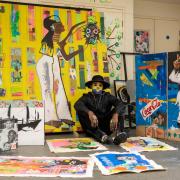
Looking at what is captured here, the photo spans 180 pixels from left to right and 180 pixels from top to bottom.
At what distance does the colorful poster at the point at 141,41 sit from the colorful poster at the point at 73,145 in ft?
5.08

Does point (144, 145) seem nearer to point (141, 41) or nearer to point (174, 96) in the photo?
point (174, 96)

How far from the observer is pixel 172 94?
2406mm

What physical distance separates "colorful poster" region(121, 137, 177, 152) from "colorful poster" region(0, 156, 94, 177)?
0.46 meters

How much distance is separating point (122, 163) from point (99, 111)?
933 mm

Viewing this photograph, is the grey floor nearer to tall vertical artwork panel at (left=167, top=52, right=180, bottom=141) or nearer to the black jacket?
tall vertical artwork panel at (left=167, top=52, right=180, bottom=141)

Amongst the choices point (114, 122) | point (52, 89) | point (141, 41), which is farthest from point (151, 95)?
point (141, 41)

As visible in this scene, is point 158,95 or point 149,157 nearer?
point 149,157

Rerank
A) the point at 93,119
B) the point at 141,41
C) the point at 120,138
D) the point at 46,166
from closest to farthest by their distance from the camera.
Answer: the point at 46,166, the point at 120,138, the point at 93,119, the point at 141,41

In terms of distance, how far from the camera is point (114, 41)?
316cm

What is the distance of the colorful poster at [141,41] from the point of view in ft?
11.6

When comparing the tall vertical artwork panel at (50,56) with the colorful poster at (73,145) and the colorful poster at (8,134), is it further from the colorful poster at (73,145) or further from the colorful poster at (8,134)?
the colorful poster at (8,134)

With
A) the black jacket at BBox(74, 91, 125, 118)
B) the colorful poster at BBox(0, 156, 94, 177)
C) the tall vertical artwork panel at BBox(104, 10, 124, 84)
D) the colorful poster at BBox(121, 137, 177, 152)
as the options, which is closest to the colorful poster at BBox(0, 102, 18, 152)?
the colorful poster at BBox(0, 156, 94, 177)

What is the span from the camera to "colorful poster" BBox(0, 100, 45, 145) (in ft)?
7.42

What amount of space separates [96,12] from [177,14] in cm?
136
